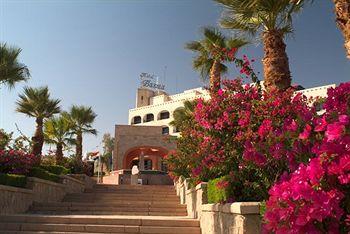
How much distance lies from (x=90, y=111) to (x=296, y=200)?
115 feet

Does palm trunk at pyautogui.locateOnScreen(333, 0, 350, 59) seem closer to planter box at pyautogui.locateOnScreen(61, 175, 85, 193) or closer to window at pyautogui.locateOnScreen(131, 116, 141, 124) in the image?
planter box at pyautogui.locateOnScreen(61, 175, 85, 193)

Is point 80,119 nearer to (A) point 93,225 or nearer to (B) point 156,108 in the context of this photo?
(A) point 93,225

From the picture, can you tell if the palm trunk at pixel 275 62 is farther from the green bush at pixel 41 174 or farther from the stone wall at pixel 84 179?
the stone wall at pixel 84 179

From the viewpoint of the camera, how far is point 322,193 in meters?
3.21

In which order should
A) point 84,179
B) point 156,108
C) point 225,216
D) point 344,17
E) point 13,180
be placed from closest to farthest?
point 344,17, point 225,216, point 13,180, point 84,179, point 156,108

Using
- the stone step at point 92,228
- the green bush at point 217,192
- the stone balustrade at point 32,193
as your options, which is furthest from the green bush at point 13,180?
the green bush at point 217,192

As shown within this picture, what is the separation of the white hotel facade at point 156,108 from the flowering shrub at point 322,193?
65.9m

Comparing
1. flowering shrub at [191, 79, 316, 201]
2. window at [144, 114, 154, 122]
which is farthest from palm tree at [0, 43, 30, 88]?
window at [144, 114, 154, 122]

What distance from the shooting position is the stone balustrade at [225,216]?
5656mm

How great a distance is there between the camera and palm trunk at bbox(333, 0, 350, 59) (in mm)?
6433

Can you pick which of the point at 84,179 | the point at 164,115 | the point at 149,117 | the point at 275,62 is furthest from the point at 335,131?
the point at 149,117

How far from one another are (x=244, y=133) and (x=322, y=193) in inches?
184

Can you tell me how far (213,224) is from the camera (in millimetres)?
8164

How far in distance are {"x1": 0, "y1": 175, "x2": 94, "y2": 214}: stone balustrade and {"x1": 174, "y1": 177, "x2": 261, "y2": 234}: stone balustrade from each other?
200 inches
